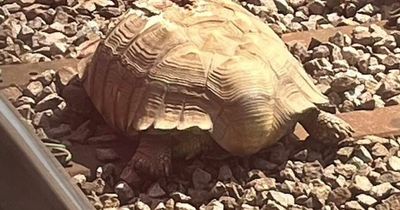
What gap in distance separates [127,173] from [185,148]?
0.20 meters

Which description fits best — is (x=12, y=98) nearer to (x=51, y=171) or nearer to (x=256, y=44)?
(x=256, y=44)

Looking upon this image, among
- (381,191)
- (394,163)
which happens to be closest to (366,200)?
(381,191)

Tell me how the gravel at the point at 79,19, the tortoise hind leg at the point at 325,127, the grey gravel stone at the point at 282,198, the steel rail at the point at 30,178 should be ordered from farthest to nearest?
the gravel at the point at 79,19 < the tortoise hind leg at the point at 325,127 < the grey gravel stone at the point at 282,198 < the steel rail at the point at 30,178

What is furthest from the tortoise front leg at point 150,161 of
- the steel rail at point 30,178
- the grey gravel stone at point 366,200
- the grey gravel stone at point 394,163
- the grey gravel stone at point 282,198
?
the steel rail at point 30,178

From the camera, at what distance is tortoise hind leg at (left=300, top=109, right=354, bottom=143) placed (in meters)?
3.42

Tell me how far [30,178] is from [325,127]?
2.23 meters

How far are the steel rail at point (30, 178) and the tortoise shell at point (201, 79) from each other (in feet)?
6.03

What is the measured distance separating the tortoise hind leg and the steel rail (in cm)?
213

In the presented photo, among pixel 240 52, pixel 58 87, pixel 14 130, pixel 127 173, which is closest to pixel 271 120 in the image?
pixel 240 52

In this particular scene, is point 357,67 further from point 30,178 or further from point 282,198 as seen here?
point 30,178

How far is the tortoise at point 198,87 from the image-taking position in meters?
3.20

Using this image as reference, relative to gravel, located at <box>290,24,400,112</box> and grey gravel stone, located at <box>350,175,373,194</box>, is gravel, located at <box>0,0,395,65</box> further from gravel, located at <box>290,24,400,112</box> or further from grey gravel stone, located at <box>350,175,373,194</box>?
grey gravel stone, located at <box>350,175,373,194</box>

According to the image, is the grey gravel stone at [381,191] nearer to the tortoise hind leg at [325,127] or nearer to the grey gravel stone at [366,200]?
the grey gravel stone at [366,200]

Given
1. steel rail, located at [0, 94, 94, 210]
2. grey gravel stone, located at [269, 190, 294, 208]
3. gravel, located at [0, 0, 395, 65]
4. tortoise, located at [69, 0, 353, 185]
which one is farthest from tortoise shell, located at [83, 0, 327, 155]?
steel rail, located at [0, 94, 94, 210]
